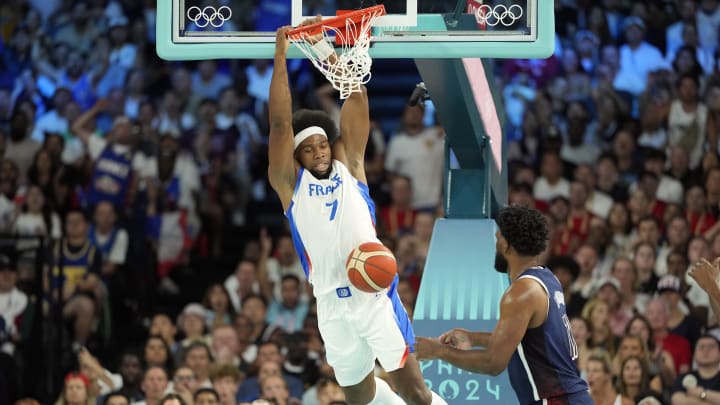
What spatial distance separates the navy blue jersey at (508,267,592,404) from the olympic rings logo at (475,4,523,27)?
1.34m

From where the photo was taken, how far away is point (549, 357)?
660cm

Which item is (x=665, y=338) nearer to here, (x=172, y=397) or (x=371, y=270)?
(x=172, y=397)

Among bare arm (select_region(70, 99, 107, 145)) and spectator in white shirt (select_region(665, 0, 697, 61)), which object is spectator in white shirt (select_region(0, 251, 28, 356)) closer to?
bare arm (select_region(70, 99, 107, 145))

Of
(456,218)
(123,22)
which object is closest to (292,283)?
(456,218)

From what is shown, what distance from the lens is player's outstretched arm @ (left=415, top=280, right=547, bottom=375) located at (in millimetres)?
6480

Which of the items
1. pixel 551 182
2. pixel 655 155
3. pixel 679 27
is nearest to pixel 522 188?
pixel 551 182

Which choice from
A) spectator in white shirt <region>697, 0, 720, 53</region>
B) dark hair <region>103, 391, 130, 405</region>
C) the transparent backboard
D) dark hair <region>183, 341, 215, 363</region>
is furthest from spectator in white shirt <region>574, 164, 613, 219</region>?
the transparent backboard

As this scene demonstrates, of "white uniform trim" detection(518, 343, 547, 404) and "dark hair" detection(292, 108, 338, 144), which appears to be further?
"dark hair" detection(292, 108, 338, 144)

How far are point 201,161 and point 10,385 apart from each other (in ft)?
11.2

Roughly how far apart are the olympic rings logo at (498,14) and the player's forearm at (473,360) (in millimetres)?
1721

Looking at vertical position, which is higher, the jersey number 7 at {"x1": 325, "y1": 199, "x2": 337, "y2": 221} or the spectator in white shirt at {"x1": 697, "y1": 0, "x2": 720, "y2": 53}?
the spectator in white shirt at {"x1": 697, "y1": 0, "x2": 720, "y2": 53}

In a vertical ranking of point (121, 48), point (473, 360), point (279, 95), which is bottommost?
point (473, 360)

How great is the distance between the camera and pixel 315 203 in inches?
277

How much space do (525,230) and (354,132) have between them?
1.10 m
